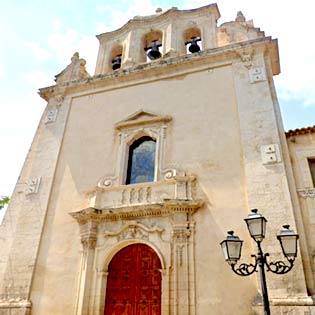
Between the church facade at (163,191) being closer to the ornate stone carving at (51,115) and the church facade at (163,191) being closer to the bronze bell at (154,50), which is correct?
the ornate stone carving at (51,115)

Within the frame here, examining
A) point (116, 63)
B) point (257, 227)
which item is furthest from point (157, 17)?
point (257, 227)

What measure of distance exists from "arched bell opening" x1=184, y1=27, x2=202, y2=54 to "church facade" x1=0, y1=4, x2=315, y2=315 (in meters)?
0.52

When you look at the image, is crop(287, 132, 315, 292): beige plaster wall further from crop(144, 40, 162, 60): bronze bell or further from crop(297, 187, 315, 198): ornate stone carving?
crop(144, 40, 162, 60): bronze bell

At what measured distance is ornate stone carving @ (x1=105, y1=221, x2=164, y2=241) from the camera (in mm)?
7781

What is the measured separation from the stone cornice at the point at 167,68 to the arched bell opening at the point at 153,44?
126 cm

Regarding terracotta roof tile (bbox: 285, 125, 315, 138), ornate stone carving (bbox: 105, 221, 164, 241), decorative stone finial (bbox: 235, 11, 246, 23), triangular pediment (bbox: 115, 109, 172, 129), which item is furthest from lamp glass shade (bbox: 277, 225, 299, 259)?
decorative stone finial (bbox: 235, 11, 246, 23)

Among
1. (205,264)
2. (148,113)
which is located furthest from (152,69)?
(205,264)

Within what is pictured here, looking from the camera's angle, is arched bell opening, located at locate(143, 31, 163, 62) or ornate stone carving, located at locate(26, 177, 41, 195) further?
arched bell opening, located at locate(143, 31, 163, 62)

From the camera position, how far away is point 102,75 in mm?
11508

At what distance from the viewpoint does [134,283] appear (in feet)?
24.7

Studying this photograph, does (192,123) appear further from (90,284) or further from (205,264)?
(90,284)

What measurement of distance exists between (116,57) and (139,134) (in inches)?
192

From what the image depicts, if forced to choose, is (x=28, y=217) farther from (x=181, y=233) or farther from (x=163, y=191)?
(x=181, y=233)

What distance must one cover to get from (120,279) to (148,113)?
480 cm
